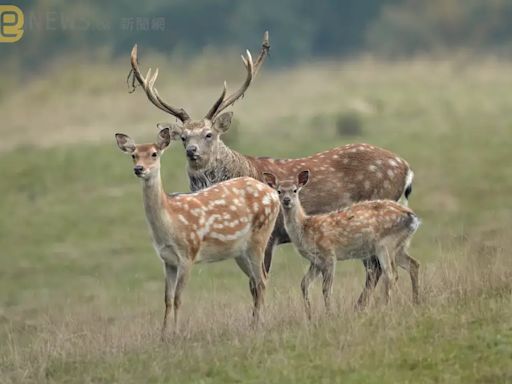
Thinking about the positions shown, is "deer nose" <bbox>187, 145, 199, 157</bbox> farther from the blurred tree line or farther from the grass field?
the blurred tree line

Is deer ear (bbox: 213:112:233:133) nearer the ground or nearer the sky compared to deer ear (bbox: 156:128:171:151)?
nearer the ground

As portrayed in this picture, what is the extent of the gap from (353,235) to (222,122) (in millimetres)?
1951

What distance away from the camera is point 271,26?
171 ft

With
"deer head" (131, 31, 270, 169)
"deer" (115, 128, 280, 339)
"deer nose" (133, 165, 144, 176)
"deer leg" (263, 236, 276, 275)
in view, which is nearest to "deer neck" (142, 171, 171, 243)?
"deer" (115, 128, 280, 339)

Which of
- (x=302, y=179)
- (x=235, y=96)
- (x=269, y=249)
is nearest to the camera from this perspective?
(x=302, y=179)

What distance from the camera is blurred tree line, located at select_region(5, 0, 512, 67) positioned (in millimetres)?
35312

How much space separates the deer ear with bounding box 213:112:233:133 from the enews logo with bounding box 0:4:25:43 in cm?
2174

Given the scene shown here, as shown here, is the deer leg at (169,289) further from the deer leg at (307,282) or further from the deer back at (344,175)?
the deer back at (344,175)

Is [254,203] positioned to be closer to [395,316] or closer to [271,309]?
[271,309]

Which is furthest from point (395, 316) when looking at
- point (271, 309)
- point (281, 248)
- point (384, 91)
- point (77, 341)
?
point (384, 91)

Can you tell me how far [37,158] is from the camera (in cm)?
2453

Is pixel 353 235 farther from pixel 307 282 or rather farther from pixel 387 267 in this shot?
pixel 307 282

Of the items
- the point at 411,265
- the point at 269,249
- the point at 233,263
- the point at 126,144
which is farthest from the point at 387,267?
the point at 233,263

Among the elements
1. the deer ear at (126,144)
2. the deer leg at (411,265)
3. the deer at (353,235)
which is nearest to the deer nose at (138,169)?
the deer ear at (126,144)
